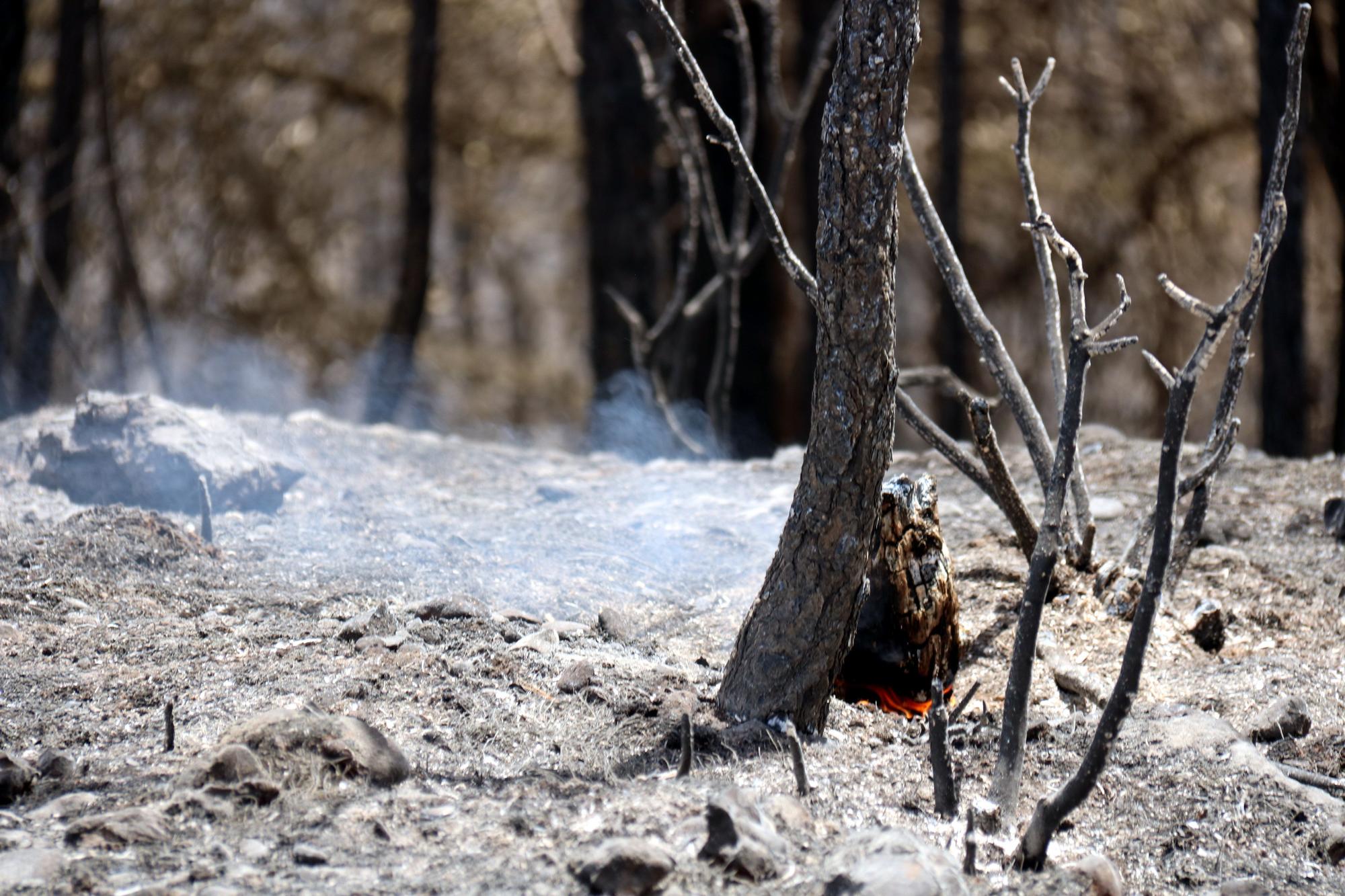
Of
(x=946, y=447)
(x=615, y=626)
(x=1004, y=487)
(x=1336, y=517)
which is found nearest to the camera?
(x=615, y=626)

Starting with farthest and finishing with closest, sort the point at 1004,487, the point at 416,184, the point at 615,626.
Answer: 1. the point at 416,184
2. the point at 1004,487
3. the point at 615,626

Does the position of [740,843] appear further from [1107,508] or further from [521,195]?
[521,195]

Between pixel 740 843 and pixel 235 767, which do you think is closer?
pixel 740 843

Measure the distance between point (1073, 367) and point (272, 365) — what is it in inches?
261

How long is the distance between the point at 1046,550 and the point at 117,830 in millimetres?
1338

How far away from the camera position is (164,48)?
23.4 ft

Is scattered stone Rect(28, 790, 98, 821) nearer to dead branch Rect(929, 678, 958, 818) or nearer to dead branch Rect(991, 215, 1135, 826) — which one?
dead branch Rect(929, 678, 958, 818)

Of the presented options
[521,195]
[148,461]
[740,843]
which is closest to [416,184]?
[521,195]

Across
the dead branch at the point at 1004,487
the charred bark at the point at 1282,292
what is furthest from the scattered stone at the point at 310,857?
the charred bark at the point at 1282,292

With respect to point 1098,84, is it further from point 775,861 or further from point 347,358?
point 775,861

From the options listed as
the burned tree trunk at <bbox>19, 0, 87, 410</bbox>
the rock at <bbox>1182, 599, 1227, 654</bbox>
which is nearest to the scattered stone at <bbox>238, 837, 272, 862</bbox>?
the rock at <bbox>1182, 599, 1227, 654</bbox>

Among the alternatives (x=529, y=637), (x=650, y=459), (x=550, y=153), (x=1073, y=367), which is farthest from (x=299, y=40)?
(x=1073, y=367)

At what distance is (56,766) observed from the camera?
1.84 metres

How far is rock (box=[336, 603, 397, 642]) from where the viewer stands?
2332mm
